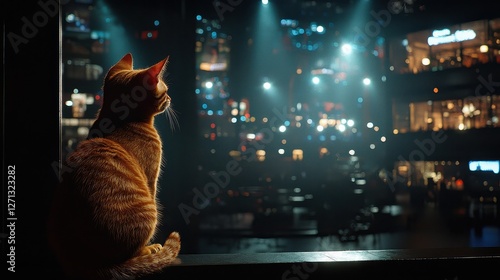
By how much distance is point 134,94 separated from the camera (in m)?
3.58

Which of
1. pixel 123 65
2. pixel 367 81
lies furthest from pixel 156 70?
pixel 367 81

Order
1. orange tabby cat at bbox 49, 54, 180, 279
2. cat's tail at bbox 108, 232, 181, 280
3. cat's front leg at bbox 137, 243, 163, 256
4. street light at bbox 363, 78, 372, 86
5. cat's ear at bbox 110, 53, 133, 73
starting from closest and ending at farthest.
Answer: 1. orange tabby cat at bbox 49, 54, 180, 279
2. cat's tail at bbox 108, 232, 181, 280
3. cat's front leg at bbox 137, 243, 163, 256
4. cat's ear at bbox 110, 53, 133, 73
5. street light at bbox 363, 78, 372, 86

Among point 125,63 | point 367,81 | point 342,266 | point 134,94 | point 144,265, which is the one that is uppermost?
point 367,81

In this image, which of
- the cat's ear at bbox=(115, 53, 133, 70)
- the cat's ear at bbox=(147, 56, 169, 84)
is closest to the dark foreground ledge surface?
the cat's ear at bbox=(147, 56, 169, 84)

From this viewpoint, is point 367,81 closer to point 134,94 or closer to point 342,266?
point 342,266

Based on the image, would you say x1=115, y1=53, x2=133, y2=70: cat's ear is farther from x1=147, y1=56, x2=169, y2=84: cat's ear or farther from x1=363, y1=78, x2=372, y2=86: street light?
x1=363, y1=78, x2=372, y2=86: street light

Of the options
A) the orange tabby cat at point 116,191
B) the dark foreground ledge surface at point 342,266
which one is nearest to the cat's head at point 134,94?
the orange tabby cat at point 116,191

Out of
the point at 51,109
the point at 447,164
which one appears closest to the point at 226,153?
the point at 447,164

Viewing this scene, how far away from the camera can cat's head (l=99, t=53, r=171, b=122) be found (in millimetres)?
3535

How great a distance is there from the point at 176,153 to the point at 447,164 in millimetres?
27758

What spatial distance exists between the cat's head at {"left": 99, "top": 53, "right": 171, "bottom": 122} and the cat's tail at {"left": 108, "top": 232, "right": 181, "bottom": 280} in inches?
41.4

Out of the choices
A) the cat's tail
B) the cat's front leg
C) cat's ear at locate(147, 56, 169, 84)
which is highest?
cat's ear at locate(147, 56, 169, 84)

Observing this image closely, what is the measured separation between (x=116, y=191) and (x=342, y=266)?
2.13 m

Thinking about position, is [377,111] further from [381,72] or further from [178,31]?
[178,31]
